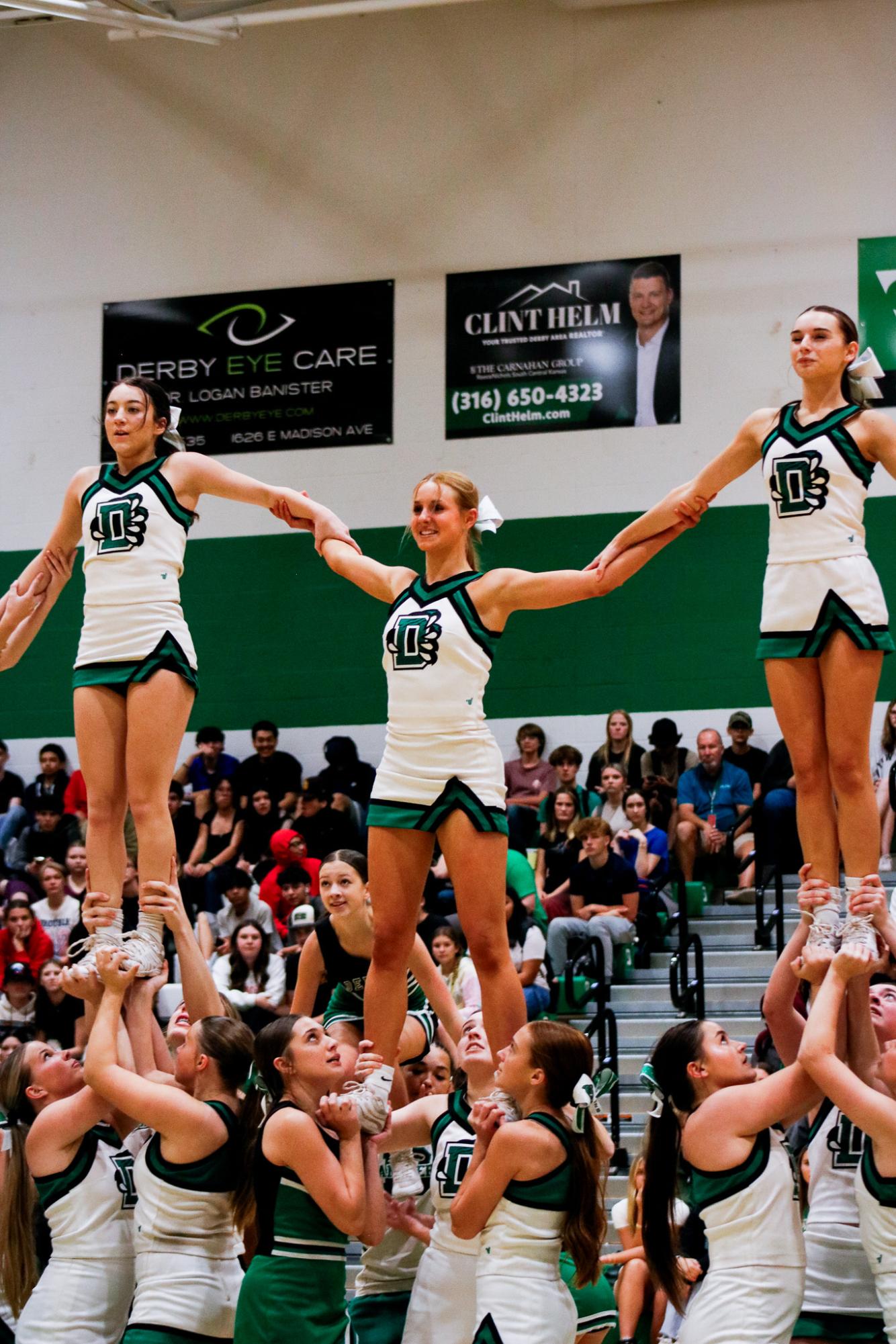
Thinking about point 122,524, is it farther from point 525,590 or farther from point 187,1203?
point 187,1203

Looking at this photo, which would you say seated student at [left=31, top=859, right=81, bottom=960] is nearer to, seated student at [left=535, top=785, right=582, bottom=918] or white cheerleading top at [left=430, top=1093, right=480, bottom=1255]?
seated student at [left=535, top=785, right=582, bottom=918]

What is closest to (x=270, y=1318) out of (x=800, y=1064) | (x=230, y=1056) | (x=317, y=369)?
(x=230, y=1056)

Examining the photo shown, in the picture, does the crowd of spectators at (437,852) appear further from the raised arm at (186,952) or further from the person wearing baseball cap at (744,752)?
the raised arm at (186,952)

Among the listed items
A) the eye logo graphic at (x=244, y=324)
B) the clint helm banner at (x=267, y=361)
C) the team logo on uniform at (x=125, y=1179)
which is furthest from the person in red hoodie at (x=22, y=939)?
the team logo on uniform at (x=125, y=1179)

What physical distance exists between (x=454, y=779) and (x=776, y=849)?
6248 millimetres

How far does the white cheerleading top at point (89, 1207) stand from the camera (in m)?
5.51

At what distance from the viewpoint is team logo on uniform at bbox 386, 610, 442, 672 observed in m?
5.68

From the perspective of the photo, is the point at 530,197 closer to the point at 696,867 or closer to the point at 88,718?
the point at 696,867

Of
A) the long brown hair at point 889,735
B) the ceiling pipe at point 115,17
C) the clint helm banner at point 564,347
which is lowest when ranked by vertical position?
the long brown hair at point 889,735

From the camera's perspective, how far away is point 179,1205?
5293 mm

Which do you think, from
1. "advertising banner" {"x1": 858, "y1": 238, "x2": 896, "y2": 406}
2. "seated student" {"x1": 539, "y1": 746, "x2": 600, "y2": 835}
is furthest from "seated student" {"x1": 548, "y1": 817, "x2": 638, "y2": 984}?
"advertising banner" {"x1": 858, "y1": 238, "x2": 896, "y2": 406}

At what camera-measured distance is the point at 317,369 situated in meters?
14.8

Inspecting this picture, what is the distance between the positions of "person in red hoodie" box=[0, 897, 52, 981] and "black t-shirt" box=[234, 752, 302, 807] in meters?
2.38

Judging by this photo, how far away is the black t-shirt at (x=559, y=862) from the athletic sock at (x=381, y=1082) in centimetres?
604
